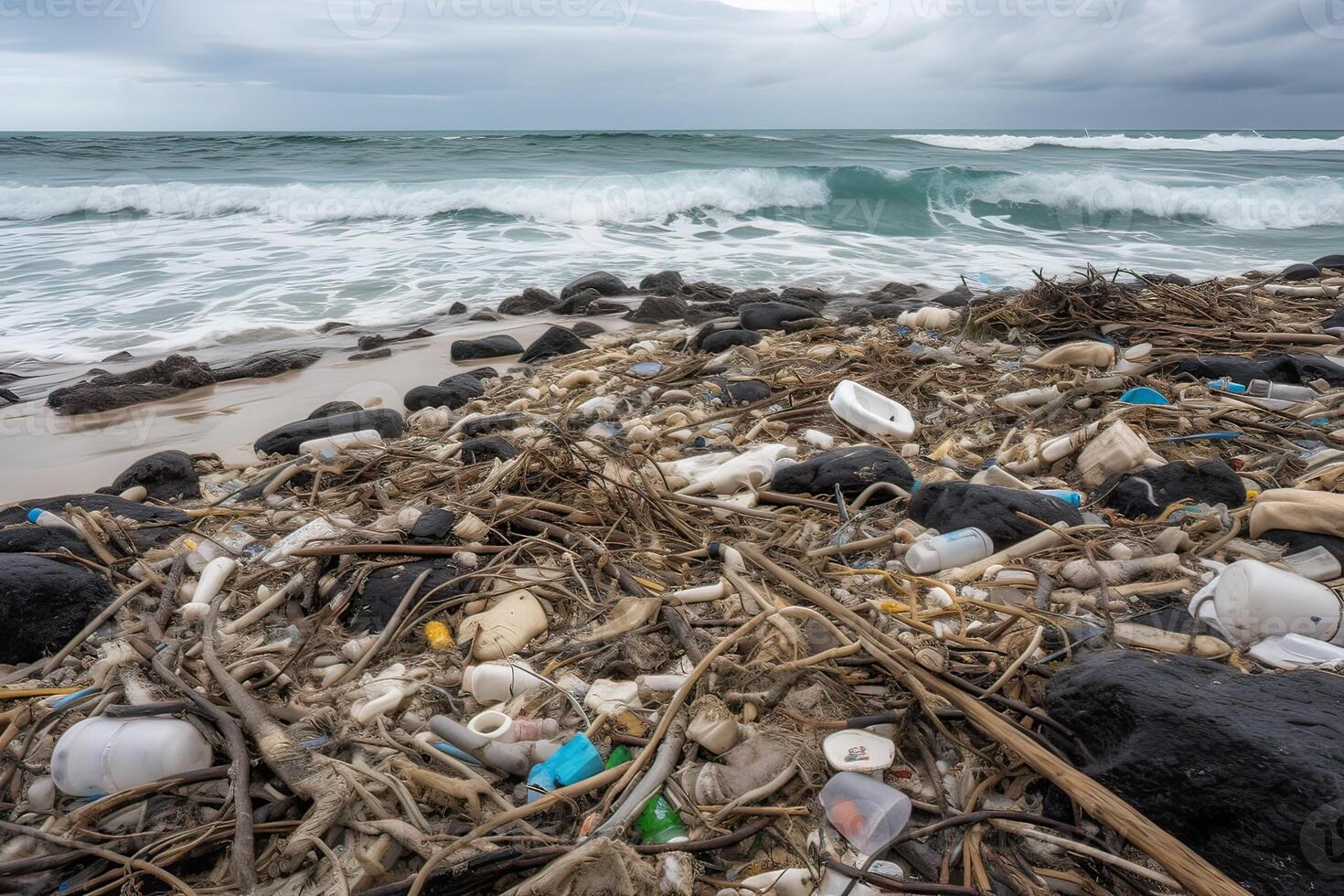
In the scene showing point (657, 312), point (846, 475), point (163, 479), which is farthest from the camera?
point (657, 312)

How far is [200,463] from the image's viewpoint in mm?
4113

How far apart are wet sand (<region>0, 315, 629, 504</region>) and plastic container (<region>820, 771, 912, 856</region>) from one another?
12.7 feet

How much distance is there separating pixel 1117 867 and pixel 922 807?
34cm

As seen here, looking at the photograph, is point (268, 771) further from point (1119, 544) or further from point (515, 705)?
point (1119, 544)

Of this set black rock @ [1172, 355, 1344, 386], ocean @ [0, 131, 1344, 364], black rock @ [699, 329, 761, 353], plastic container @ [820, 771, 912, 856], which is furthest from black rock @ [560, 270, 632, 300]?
plastic container @ [820, 771, 912, 856]

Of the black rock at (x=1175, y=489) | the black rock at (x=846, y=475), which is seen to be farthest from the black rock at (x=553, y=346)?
the black rock at (x=1175, y=489)

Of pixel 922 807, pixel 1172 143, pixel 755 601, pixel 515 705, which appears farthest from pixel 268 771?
pixel 1172 143

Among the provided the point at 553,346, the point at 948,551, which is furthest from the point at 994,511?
the point at 553,346

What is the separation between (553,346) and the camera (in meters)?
6.30

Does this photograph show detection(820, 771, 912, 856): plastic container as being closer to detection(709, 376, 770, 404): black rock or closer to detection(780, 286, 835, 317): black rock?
→ detection(709, 376, 770, 404): black rock

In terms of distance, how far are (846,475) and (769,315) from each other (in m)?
3.46

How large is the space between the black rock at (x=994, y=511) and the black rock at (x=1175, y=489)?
29 cm

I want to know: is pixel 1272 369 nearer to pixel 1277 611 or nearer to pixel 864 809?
pixel 1277 611

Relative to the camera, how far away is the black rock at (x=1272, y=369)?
401 cm
